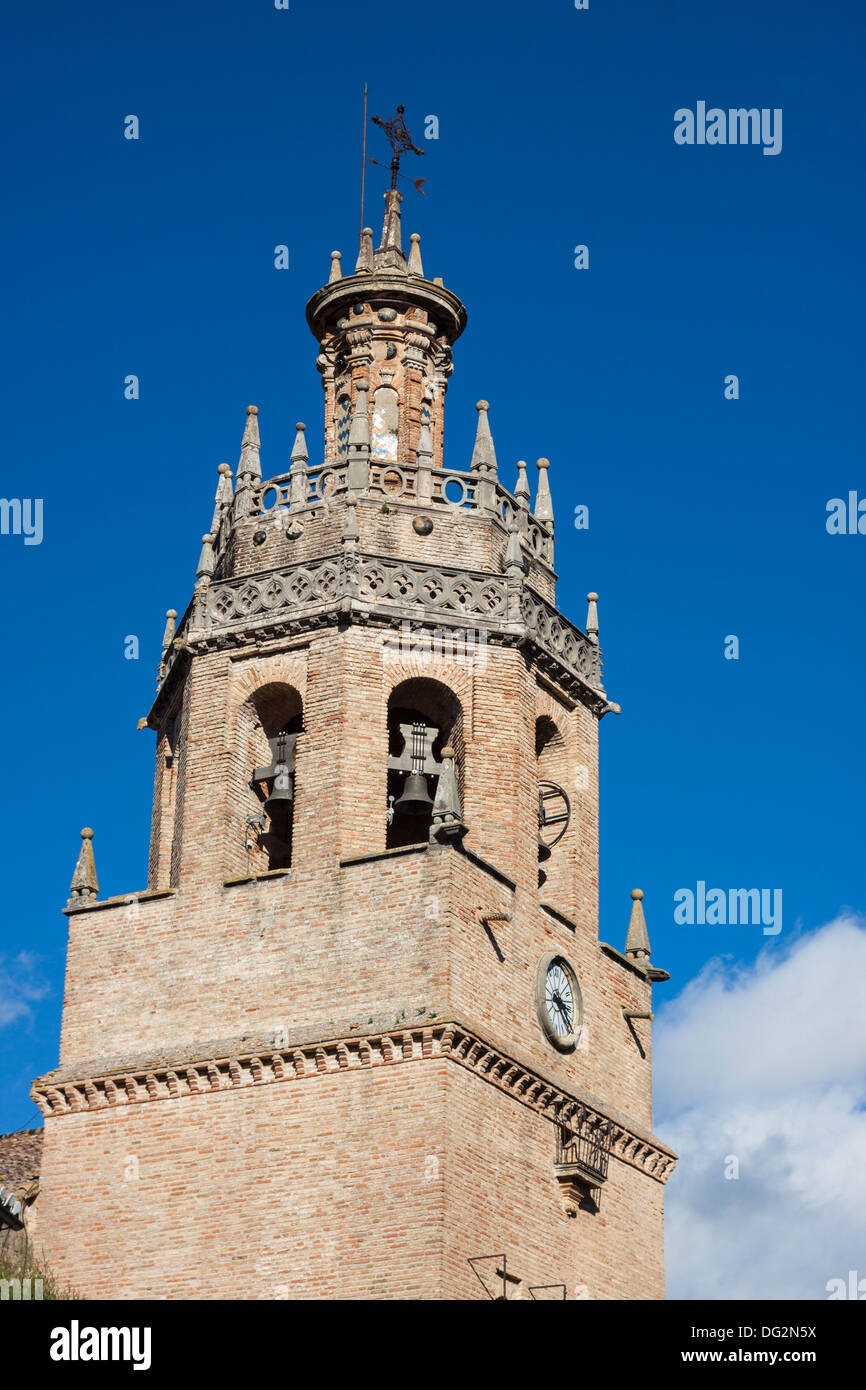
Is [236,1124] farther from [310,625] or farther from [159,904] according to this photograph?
[310,625]

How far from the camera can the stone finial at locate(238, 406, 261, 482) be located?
49312mm

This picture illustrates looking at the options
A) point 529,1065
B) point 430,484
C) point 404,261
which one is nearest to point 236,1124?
point 529,1065

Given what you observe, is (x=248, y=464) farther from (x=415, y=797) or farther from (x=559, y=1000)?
(x=559, y=1000)

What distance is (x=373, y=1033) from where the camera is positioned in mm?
41812

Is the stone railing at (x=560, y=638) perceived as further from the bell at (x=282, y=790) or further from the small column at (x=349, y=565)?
the bell at (x=282, y=790)

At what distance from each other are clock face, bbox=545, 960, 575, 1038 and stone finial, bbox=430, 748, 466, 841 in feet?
11.0

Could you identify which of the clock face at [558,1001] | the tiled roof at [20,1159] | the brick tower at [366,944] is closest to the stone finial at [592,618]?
the brick tower at [366,944]

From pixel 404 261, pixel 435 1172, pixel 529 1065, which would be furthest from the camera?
pixel 404 261

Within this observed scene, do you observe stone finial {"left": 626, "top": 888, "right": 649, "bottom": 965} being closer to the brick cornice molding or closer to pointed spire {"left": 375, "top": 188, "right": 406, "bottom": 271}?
the brick cornice molding

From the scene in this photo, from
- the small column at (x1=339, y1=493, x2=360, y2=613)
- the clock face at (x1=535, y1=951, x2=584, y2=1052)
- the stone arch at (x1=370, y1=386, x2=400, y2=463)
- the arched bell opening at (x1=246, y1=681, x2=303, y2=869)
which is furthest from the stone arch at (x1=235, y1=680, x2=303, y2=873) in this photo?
the stone arch at (x1=370, y1=386, x2=400, y2=463)

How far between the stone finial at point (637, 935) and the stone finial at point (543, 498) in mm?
7121

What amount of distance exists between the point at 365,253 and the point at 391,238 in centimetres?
73

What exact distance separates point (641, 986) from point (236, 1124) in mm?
8791

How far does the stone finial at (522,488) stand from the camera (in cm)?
4916
